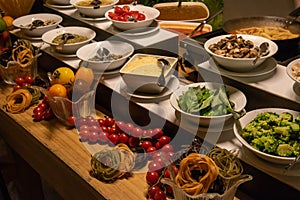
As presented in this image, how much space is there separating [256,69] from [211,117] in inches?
10.9

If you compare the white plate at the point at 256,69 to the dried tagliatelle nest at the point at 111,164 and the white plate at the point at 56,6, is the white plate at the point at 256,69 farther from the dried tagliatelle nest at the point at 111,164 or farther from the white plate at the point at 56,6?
the white plate at the point at 56,6

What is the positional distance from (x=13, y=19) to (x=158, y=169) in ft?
4.83

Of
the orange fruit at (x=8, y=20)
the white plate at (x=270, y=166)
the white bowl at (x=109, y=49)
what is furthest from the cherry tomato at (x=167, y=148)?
the orange fruit at (x=8, y=20)

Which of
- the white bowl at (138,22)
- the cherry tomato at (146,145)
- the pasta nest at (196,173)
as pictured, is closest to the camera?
the pasta nest at (196,173)

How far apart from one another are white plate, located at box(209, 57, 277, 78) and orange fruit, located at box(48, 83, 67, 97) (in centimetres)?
57

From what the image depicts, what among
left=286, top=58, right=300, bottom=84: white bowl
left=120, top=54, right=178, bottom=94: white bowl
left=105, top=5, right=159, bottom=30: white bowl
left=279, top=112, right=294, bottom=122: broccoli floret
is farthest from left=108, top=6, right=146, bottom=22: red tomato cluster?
left=279, top=112, right=294, bottom=122: broccoli floret

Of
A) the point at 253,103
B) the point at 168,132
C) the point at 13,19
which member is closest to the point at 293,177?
the point at 253,103

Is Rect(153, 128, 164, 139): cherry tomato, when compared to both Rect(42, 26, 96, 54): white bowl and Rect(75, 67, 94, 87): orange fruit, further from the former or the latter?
Rect(42, 26, 96, 54): white bowl

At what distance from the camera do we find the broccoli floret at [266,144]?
117cm

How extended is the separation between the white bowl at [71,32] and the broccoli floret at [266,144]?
3.18 ft

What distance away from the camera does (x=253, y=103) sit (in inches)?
57.0

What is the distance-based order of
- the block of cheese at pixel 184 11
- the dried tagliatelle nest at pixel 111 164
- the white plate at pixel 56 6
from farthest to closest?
the block of cheese at pixel 184 11, the white plate at pixel 56 6, the dried tagliatelle nest at pixel 111 164

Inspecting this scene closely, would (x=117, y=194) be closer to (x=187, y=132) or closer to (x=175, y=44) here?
(x=187, y=132)

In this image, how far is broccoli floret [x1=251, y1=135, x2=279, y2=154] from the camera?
1.17m
